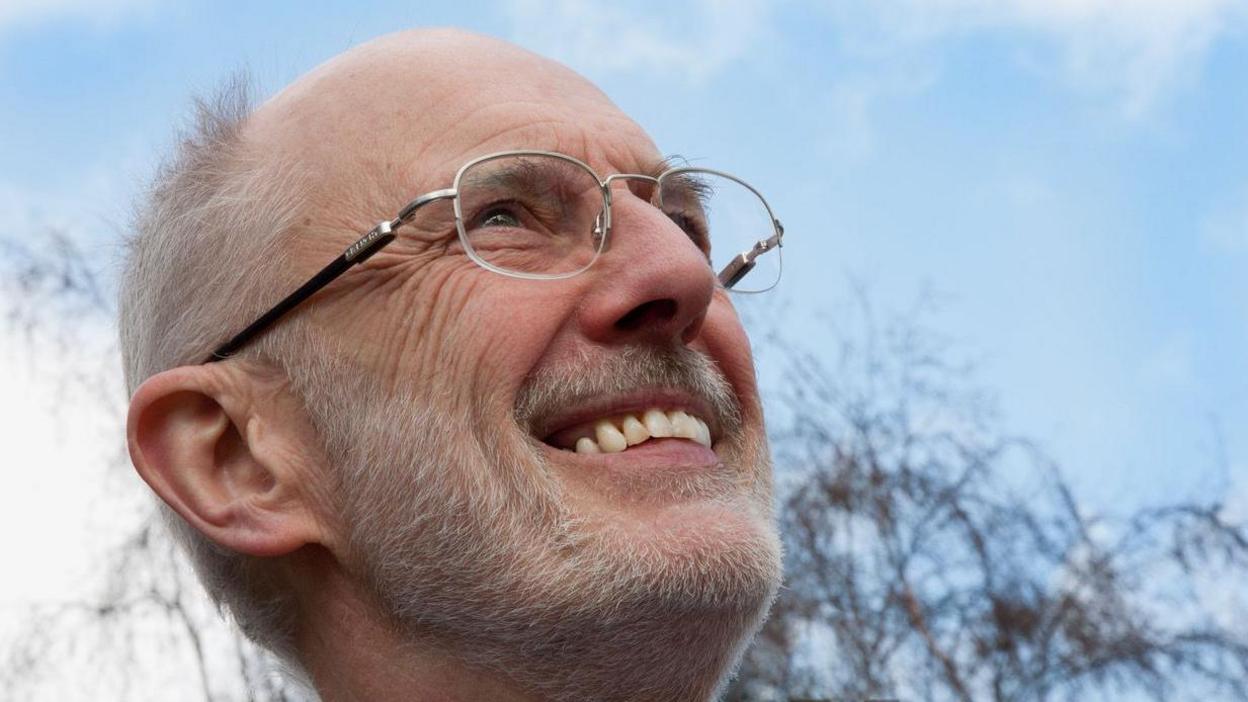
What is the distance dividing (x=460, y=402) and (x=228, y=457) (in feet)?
1.91

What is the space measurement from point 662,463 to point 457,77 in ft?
3.28

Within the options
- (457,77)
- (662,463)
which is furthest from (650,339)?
(457,77)

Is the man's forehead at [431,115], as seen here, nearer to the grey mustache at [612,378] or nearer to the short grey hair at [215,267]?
the short grey hair at [215,267]

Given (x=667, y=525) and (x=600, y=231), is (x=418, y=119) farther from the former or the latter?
(x=667, y=525)

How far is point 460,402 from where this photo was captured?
2541mm

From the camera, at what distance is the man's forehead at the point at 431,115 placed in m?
2.79

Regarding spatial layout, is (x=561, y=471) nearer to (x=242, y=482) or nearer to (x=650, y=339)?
(x=650, y=339)

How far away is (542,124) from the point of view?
2.84 m

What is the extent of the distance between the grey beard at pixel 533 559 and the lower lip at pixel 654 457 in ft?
0.13

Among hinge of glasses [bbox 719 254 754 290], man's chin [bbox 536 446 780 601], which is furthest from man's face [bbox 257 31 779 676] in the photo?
hinge of glasses [bbox 719 254 754 290]

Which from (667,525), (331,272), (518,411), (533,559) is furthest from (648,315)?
(331,272)

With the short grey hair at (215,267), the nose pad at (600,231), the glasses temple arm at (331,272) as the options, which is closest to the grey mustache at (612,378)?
the nose pad at (600,231)

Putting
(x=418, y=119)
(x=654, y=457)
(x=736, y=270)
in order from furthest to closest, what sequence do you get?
(x=736, y=270), (x=418, y=119), (x=654, y=457)

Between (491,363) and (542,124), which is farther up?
(542,124)
